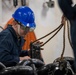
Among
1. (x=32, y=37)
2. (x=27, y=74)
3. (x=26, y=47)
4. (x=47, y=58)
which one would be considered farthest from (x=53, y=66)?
(x=47, y=58)

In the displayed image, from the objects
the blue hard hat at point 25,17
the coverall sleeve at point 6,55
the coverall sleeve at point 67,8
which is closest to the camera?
the coverall sleeve at point 67,8

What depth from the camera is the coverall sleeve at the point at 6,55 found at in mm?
1595

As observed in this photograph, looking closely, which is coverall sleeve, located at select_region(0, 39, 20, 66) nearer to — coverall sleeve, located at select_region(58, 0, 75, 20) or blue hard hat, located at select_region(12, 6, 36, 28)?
blue hard hat, located at select_region(12, 6, 36, 28)

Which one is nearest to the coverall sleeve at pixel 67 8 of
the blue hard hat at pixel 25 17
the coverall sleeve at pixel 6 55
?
the coverall sleeve at pixel 6 55

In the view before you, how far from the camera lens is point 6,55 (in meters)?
1.65

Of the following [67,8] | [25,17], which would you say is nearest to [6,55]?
[25,17]

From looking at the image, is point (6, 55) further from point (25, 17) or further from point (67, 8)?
point (67, 8)

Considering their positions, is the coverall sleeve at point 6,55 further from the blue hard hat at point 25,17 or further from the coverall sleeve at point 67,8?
the coverall sleeve at point 67,8

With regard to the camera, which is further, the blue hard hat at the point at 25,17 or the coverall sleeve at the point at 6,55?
the blue hard hat at the point at 25,17

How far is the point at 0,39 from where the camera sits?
1.72 meters

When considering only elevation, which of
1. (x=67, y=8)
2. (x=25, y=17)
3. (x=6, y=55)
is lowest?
(x=6, y=55)

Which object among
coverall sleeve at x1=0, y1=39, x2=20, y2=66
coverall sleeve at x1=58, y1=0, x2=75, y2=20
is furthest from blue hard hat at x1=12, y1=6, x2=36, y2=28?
coverall sleeve at x1=58, y1=0, x2=75, y2=20

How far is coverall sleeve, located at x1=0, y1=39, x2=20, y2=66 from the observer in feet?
5.23

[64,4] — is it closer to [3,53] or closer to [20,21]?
[3,53]
